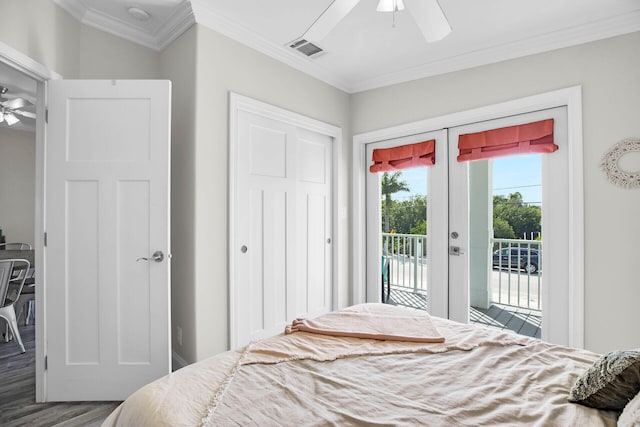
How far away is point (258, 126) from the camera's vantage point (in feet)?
9.23

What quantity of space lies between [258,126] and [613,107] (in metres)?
2.62

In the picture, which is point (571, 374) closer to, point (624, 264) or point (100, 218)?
point (624, 264)

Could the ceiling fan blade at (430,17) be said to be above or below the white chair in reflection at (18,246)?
above

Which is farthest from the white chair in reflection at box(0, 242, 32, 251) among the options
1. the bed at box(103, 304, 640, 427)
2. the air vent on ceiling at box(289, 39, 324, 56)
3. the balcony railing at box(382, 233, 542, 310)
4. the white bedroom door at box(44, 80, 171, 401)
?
the balcony railing at box(382, 233, 542, 310)

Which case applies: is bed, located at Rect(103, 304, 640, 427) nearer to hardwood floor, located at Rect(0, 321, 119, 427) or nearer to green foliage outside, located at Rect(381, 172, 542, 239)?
hardwood floor, located at Rect(0, 321, 119, 427)

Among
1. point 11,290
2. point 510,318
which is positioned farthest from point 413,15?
point 11,290

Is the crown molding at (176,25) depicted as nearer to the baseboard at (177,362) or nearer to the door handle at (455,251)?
the baseboard at (177,362)

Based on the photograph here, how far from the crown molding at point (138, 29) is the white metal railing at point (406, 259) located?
8.61 feet

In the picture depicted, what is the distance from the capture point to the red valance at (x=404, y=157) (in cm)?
318

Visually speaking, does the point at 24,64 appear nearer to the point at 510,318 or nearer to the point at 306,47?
the point at 306,47

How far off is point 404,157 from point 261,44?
5.53 ft

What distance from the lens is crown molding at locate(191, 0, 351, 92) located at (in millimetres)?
2344

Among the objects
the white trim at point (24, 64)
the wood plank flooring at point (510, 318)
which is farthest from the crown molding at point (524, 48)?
the white trim at point (24, 64)

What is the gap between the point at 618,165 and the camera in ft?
7.46
